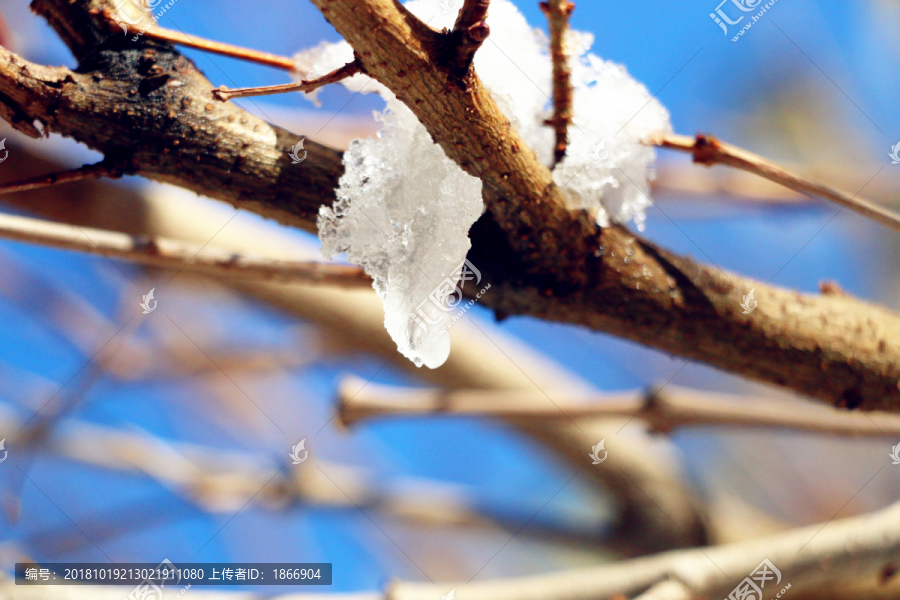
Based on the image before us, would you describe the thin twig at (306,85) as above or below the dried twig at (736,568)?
above

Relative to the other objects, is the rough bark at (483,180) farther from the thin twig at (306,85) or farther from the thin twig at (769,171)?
the thin twig at (769,171)

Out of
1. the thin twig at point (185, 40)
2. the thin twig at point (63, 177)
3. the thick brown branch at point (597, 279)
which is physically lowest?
the thick brown branch at point (597, 279)

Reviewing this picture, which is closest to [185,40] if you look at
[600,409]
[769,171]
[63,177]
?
[63,177]

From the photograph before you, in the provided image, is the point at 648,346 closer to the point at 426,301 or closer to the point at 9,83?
the point at 426,301

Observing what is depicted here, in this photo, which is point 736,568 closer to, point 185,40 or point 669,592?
point 669,592

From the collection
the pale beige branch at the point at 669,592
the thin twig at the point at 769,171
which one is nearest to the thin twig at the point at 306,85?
the thin twig at the point at 769,171

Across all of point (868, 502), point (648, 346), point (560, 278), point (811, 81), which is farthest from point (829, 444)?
point (560, 278)

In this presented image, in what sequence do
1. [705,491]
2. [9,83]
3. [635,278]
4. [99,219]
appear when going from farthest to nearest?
[705,491] → [99,219] → [635,278] → [9,83]
